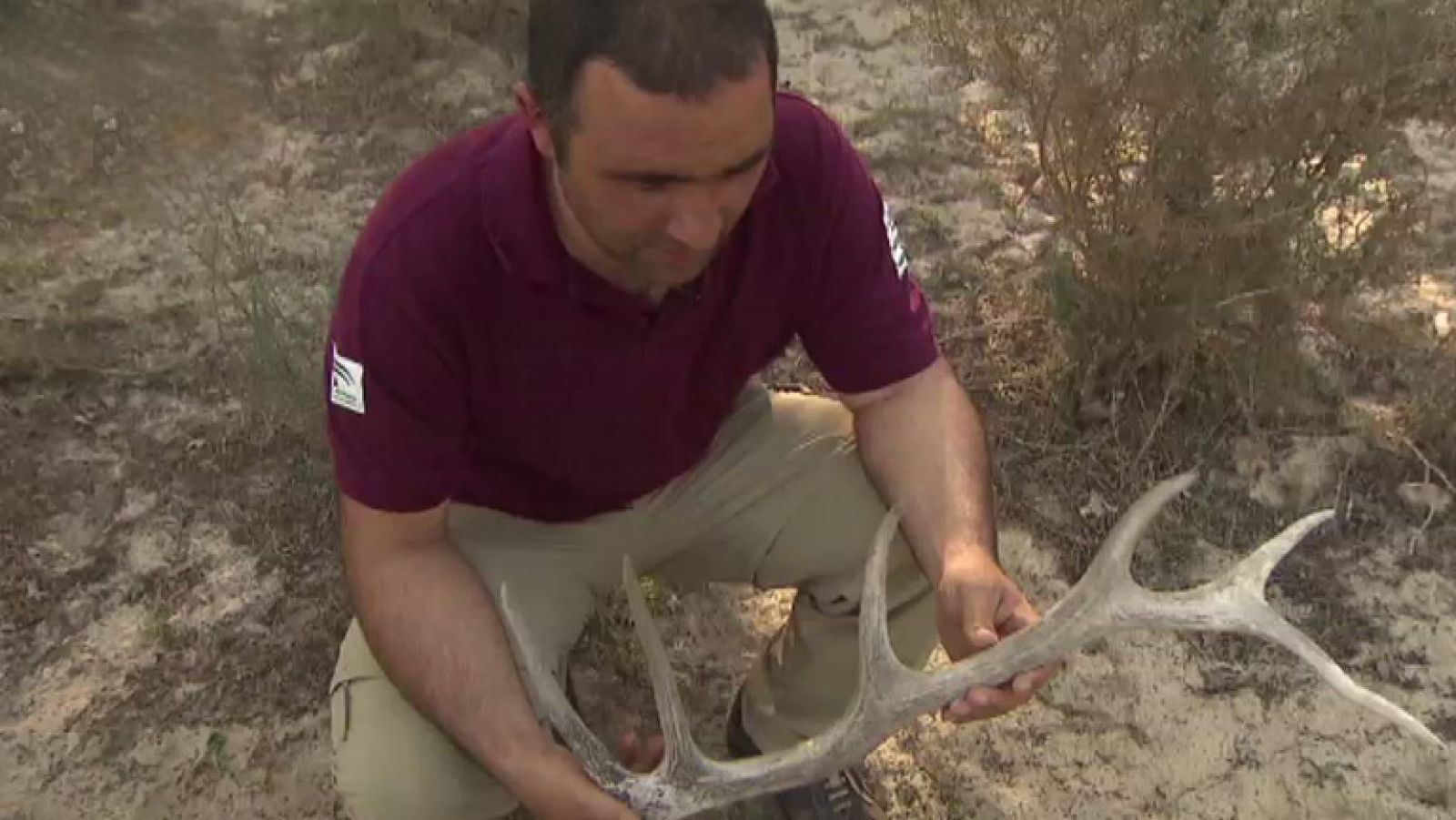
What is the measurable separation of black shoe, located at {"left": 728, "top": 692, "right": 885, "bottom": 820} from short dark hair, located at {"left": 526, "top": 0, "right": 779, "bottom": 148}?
50.5 inches

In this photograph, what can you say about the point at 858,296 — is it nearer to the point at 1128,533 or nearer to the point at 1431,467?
the point at 1128,533

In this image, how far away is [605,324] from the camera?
2215 millimetres

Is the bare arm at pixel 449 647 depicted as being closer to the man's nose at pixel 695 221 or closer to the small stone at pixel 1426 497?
the man's nose at pixel 695 221

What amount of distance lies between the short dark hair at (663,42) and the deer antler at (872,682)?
0.60 meters

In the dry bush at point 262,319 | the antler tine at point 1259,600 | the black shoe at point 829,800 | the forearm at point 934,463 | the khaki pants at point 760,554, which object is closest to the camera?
the antler tine at point 1259,600

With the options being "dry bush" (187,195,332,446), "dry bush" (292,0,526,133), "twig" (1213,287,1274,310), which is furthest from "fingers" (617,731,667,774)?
"dry bush" (292,0,526,133)

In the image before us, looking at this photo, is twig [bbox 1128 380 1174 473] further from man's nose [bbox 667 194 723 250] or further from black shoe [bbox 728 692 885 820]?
man's nose [bbox 667 194 723 250]

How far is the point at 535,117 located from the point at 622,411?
517 mm

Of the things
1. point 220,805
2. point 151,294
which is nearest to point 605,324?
point 220,805

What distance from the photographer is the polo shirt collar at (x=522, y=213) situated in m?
2.12

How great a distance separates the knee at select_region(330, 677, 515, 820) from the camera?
2307 mm

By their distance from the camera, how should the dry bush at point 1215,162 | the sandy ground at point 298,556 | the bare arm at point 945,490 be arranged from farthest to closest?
the dry bush at point 1215,162 → the sandy ground at point 298,556 → the bare arm at point 945,490

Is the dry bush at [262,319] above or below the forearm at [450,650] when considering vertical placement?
below

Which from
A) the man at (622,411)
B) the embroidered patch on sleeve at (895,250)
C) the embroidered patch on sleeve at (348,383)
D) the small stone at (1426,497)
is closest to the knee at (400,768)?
the man at (622,411)
